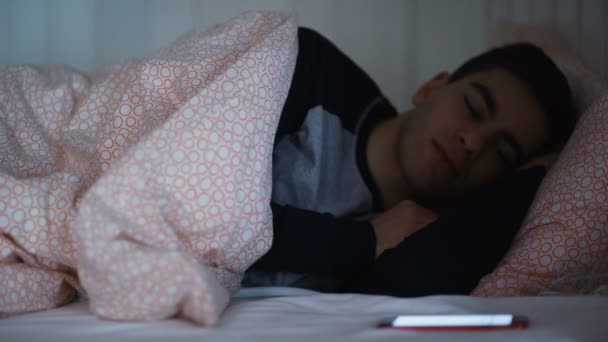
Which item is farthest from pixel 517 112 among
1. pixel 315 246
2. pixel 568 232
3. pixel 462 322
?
pixel 462 322

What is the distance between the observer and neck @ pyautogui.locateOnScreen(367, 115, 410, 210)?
1.15m

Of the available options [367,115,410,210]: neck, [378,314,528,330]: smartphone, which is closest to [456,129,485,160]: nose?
[367,115,410,210]: neck

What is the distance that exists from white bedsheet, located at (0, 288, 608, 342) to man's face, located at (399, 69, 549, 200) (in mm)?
471

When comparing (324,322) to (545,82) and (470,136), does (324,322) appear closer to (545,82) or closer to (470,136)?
(470,136)

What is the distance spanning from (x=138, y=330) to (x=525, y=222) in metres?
0.62

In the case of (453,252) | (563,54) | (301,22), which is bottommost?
(453,252)

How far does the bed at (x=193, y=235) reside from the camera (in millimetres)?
577

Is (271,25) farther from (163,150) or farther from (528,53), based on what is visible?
(528,53)

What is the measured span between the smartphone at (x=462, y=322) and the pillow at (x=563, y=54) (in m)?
0.69

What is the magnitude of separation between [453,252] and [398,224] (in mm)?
136

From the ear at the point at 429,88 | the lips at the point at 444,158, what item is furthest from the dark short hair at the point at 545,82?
the lips at the point at 444,158

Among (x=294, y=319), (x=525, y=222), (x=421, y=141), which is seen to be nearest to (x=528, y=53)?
(x=421, y=141)

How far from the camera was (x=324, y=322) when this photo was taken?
0.60m

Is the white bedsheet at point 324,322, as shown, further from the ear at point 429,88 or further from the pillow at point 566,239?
the ear at point 429,88
